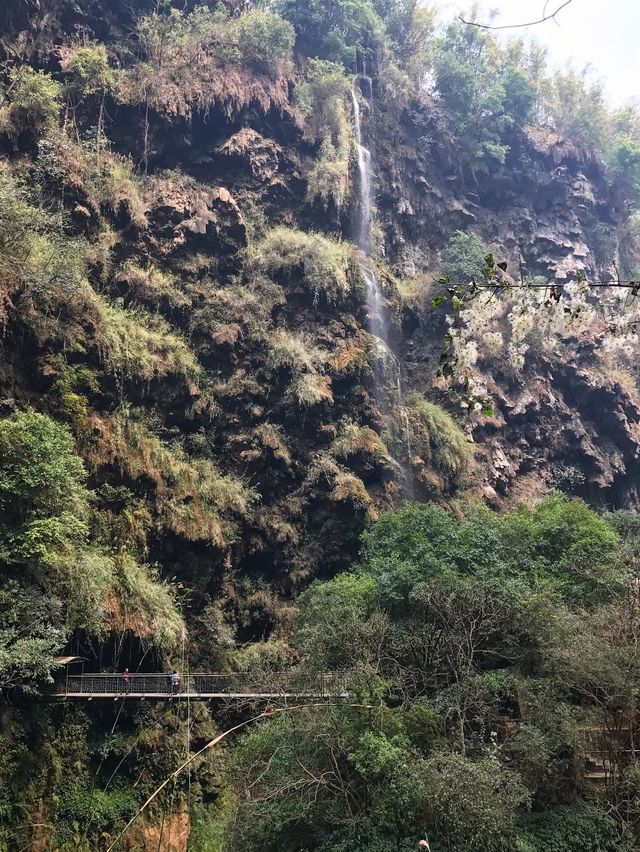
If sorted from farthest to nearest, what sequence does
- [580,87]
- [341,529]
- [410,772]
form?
[580,87] → [341,529] → [410,772]

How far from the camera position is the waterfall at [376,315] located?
23.4 m

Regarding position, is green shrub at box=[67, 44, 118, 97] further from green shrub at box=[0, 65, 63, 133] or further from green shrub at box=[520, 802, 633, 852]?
green shrub at box=[520, 802, 633, 852]

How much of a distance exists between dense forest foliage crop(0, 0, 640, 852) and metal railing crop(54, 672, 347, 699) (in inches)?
13.8

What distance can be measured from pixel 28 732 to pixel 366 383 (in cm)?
1455

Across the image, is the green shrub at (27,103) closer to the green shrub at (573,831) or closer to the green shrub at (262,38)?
the green shrub at (262,38)

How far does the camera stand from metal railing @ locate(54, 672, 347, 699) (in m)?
12.6

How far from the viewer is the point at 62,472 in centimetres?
1315

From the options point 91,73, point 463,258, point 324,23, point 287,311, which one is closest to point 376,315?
point 287,311

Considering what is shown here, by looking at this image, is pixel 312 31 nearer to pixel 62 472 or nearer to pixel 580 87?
pixel 580 87

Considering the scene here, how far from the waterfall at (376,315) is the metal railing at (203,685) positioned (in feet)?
31.2

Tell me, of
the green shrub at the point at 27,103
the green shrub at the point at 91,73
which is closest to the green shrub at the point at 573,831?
the green shrub at the point at 27,103

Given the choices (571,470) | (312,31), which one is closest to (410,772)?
(571,470)

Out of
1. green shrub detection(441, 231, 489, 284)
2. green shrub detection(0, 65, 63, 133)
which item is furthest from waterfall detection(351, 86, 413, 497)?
green shrub detection(0, 65, 63, 133)

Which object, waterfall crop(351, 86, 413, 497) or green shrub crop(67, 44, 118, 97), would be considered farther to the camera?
waterfall crop(351, 86, 413, 497)
